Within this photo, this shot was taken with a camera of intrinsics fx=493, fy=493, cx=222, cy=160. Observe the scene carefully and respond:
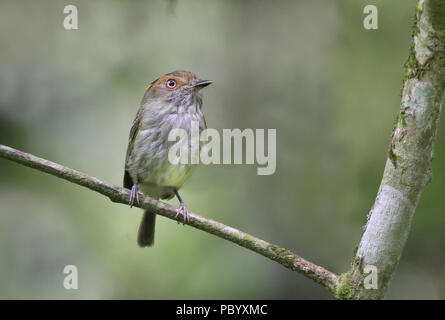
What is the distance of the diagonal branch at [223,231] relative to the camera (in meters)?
2.39

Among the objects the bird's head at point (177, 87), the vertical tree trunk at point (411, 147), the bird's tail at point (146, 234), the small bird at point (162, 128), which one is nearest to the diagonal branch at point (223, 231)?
the vertical tree trunk at point (411, 147)

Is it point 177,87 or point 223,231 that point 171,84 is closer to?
point 177,87

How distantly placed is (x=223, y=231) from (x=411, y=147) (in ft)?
3.31

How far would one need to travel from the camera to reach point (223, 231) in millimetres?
2533

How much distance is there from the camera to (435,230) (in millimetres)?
4031

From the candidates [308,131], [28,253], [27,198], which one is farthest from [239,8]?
[28,253]

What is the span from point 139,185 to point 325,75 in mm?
2421

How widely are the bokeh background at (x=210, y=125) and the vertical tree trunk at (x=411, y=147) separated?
2139 mm

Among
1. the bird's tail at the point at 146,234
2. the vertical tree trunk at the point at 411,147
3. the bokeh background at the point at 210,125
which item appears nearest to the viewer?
the vertical tree trunk at the point at 411,147

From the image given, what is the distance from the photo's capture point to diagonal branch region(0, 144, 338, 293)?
94.3 inches

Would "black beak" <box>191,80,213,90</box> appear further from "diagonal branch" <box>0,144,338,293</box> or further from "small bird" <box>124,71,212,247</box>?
"diagonal branch" <box>0,144,338,293</box>

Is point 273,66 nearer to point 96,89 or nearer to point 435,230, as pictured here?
point 96,89

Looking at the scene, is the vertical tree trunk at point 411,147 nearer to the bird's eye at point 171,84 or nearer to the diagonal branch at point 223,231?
the diagonal branch at point 223,231

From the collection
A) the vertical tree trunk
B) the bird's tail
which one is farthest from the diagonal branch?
the bird's tail
